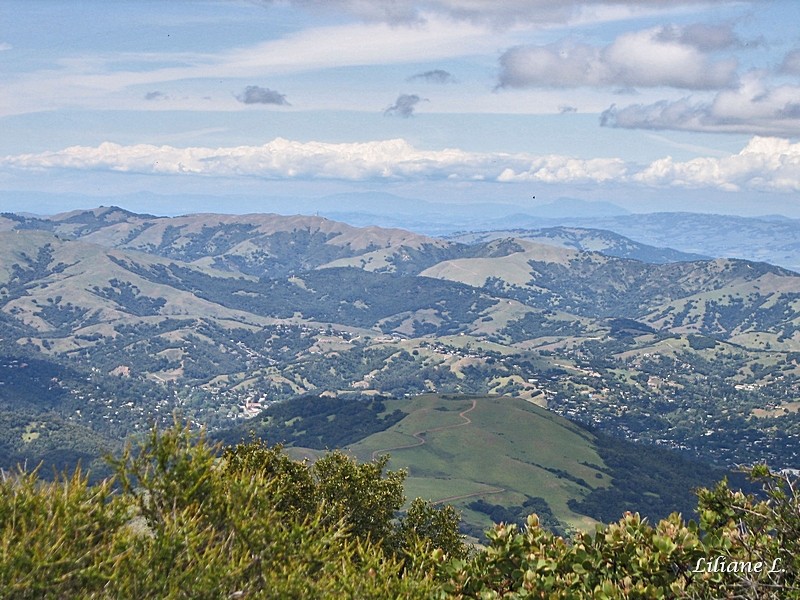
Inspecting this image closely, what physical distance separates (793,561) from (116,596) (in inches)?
829

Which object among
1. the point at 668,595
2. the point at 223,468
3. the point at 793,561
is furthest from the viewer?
the point at 223,468

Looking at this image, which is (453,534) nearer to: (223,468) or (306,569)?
(223,468)

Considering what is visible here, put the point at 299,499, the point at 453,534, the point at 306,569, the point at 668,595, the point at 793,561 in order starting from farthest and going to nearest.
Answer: the point at 453,534
the point at 299,499
the point at 306,569
the point at 668,595
the point at 793,561

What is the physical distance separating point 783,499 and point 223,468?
77.7ft

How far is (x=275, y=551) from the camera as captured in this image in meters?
30.8

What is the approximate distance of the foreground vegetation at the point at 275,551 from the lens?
25.4m

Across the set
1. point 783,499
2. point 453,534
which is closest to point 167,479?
point 783,499

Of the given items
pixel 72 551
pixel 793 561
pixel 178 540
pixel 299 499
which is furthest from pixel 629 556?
pixel 299 499

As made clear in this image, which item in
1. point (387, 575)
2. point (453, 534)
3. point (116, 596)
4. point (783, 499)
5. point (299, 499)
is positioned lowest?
point (453, 534)

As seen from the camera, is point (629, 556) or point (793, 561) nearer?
point (793, 561)

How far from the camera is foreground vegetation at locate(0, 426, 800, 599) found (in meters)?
25.4

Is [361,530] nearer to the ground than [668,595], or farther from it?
nearer to the ground

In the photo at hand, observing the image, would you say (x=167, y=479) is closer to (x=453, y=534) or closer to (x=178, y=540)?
(x=178, y=540)

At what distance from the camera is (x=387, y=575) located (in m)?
31.7
